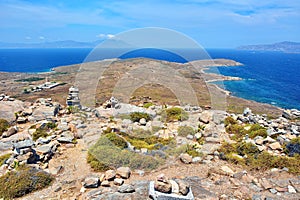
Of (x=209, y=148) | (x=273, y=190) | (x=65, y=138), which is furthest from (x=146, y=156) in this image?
(x=273, y=190)

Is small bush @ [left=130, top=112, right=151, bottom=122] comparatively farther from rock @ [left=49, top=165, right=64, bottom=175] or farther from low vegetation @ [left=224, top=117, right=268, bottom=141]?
rock @ [left=49, top=165, right=64, bottom=175]

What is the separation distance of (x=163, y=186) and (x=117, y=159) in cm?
394

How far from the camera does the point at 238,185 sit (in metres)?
8.86

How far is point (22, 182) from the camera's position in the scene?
8.40 metres

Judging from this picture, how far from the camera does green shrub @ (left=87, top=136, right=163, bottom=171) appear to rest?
33.4 ft

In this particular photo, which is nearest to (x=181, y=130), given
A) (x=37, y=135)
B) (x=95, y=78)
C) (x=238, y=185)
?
(x=238, y=185)

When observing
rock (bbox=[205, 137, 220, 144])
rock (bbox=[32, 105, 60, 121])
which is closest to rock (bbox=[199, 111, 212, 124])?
rock (bbox=[205, 137, 220, 144])

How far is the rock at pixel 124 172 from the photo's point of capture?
9.18 metres

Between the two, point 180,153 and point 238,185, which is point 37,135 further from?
point 238,185

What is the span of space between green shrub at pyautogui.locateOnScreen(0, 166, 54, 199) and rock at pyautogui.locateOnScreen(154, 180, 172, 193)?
4218 mm

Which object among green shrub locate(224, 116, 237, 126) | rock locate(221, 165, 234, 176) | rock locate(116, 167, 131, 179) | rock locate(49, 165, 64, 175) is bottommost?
rock locate(221, 165, 234, 176)

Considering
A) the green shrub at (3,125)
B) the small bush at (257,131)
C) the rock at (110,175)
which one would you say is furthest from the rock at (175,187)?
the green shrub at (3,125)

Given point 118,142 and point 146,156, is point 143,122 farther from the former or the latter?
point 146,156

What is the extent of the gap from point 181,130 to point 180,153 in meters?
2.86
